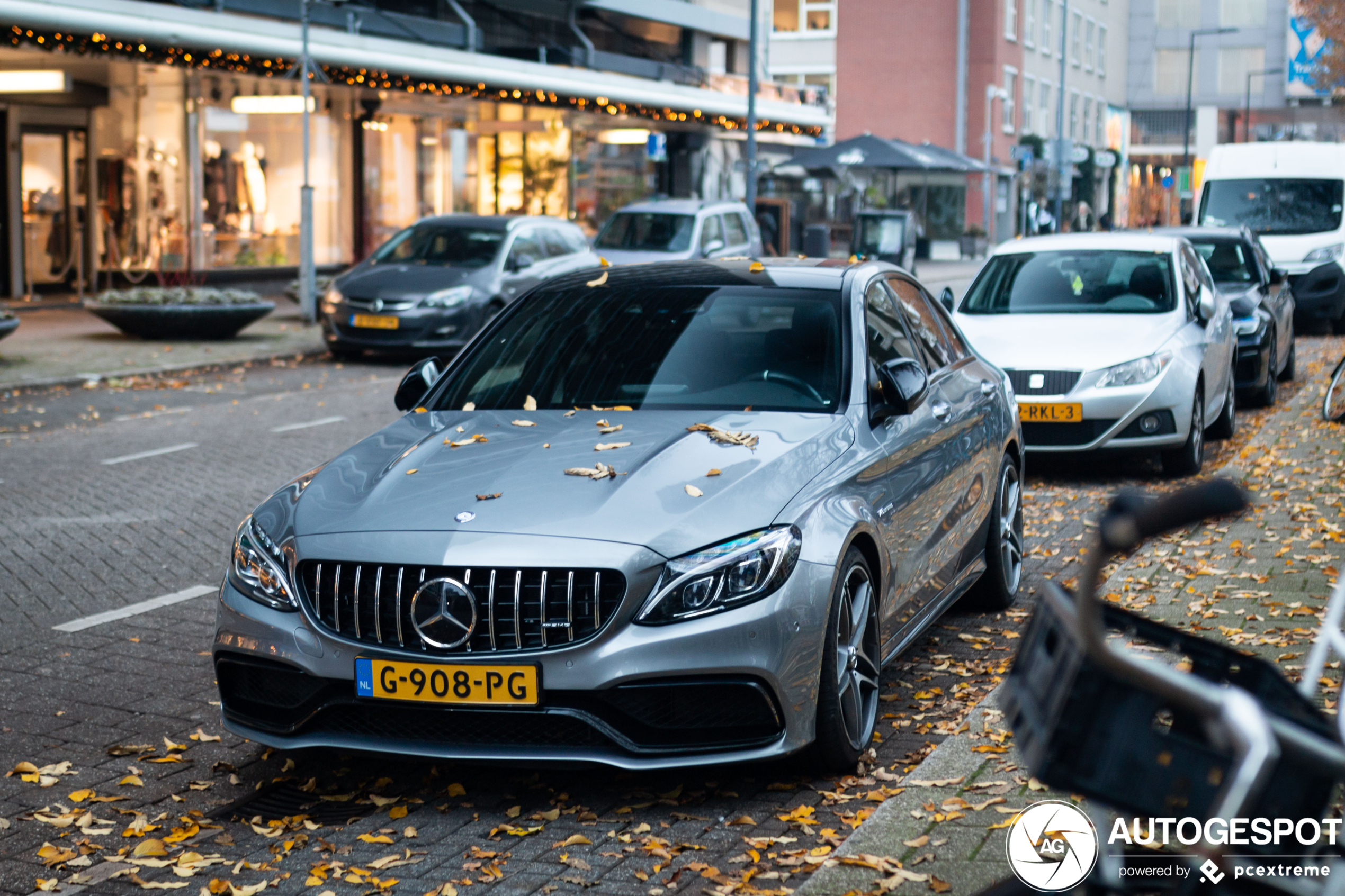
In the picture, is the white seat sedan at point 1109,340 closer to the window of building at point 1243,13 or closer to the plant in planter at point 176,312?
the plant in planter at point 176,312

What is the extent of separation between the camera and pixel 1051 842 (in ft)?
12.8

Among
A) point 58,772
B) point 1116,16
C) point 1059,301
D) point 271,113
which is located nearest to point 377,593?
point 58,772

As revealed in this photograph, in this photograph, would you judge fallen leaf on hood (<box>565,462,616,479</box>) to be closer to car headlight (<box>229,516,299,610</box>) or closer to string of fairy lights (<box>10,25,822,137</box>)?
car headlight (<box>229,516,299,610</box>)

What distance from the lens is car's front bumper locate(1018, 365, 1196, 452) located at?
33.2 feet

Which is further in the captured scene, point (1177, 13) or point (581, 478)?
point (1177, 13)

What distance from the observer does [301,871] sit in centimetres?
411

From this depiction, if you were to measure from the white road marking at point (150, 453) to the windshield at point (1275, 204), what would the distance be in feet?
54.0

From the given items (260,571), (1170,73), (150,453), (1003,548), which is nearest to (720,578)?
(260,571)

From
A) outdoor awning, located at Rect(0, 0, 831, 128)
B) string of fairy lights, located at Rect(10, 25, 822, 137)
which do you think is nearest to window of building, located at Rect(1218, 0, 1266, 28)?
string of fairy lights, located at Rect(10, 25, 822, 137)

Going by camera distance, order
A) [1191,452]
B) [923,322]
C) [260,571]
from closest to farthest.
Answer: [260,571]
[923,322]
[1191,452]

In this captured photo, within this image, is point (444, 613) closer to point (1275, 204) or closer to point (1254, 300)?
point (1254, 300)

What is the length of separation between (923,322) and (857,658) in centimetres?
227

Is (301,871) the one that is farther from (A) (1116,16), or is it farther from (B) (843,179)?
(A) (1116,16)

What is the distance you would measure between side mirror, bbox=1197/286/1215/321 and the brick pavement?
2976mm
